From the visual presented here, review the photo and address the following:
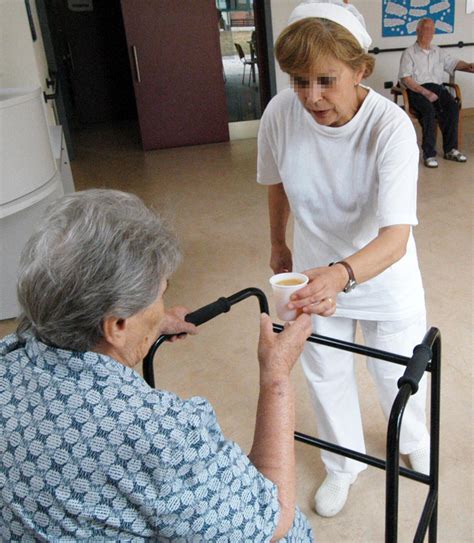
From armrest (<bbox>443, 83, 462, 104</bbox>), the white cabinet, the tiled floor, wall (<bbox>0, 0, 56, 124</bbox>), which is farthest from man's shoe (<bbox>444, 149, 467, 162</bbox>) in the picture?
the white cabinet

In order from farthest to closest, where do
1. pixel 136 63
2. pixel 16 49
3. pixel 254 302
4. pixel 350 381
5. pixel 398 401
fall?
pixel 136 63
pixel 16 49
pixel 254 302
pixel 350 381
pixel 398 401

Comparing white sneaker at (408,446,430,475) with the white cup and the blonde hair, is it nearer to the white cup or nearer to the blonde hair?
the white cup

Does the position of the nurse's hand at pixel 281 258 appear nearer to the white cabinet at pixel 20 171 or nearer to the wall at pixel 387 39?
the white cabinet at pixel 20 171

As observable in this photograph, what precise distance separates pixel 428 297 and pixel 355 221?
5.37 feet

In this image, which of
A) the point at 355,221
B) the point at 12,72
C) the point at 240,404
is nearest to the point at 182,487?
the point at 355,221

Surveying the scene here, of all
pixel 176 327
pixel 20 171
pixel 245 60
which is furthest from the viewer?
pixel 245 60

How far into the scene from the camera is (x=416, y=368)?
101 centimetres

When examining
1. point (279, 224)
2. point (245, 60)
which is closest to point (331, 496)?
point (279, 224)

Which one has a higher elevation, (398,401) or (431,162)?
(398,401)

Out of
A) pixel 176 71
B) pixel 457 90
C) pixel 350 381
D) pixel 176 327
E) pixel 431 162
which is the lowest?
pixel 431 162

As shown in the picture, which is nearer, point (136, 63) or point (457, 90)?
point (457, 90)

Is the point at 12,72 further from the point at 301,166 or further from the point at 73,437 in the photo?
the point at 73,437

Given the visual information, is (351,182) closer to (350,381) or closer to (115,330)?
(350,381)

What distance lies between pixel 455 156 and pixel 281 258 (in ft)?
13.1
